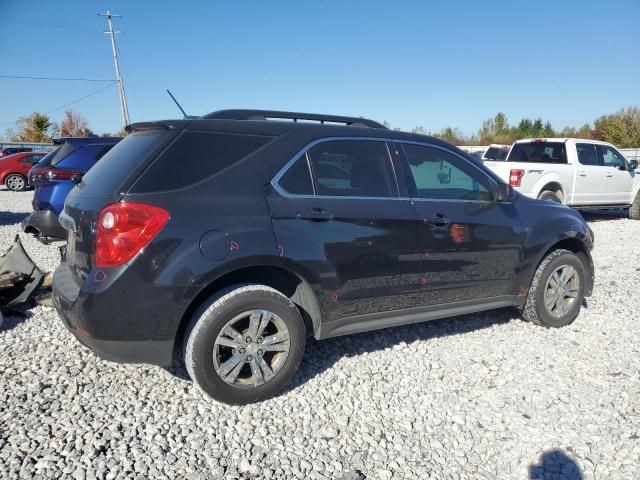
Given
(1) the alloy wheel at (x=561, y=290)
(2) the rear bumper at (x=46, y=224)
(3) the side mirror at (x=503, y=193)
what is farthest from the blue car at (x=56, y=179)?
(1) the alloy wheel at (x=561, y=290)

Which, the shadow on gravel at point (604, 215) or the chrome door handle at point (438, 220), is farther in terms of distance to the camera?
the shadow on gravel at point (604, 215)

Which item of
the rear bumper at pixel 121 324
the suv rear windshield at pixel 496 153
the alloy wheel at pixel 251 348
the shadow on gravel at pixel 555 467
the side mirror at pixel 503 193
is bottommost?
the shadow on gravel at pixel 555 467

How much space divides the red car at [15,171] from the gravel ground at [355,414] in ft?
56.6

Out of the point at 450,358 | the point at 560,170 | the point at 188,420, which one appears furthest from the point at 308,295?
the point at 560,170

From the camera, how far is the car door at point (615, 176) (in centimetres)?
1114

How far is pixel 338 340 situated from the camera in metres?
4.11

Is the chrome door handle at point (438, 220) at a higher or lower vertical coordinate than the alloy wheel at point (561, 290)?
higher

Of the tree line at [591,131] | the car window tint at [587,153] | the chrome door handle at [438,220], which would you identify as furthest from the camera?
the tree line at [591,131]

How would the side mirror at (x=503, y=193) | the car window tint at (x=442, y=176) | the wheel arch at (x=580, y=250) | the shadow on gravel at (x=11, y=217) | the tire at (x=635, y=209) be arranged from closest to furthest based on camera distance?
1. the car window tint at (x=442, y=176)
2. the side mirror at (x=503, y=193)
3. the wheel arch at (x=580, y=250)
4. the shadow on gravel at (x=11, y=217)
5. the tire at (x=635, y=209)

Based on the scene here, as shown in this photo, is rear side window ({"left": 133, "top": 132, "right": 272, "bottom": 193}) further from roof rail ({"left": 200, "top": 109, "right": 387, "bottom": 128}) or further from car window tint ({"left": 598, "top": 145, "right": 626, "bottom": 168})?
car window tint ({"left": 598, "top": 145, "right": 626, "bottom": 168})

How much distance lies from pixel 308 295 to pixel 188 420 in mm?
1040

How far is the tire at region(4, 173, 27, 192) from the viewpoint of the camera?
18.6 m

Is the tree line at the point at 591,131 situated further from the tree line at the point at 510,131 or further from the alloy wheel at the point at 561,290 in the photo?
the alloy wheel at the point at 561,290

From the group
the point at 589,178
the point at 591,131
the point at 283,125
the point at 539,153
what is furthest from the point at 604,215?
the point at 591,131
